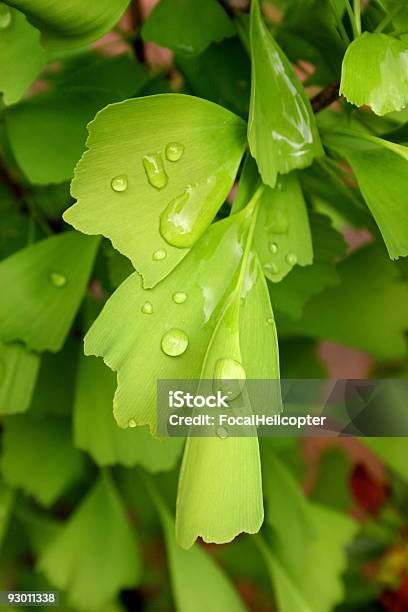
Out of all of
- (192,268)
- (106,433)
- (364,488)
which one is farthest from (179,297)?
(364,488)

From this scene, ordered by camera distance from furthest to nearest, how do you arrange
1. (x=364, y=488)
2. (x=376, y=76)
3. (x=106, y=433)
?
(x=364, y=488) < (x=106, y=433) < (x=376, y=76)

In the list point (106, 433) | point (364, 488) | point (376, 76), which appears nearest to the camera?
point (376, 76)

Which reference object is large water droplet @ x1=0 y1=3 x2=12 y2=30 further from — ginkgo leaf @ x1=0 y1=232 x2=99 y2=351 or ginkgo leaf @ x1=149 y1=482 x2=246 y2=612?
ginkgo leaf @ x1=149 y1=482 x2=246 y2=612

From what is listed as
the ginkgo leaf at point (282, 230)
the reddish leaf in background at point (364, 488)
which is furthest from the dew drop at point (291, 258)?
the reddish leaf in background at point (364, 488)

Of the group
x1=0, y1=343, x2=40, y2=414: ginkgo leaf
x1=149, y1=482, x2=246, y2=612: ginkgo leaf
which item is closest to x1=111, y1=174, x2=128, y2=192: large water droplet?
x1=0, y1=343, x2=40, y2=414: ginkgo leaf

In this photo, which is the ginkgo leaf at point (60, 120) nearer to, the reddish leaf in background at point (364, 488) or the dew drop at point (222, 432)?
the dew drop at point (222, 432)

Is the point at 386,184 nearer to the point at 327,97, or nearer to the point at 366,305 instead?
the point at 327,97
